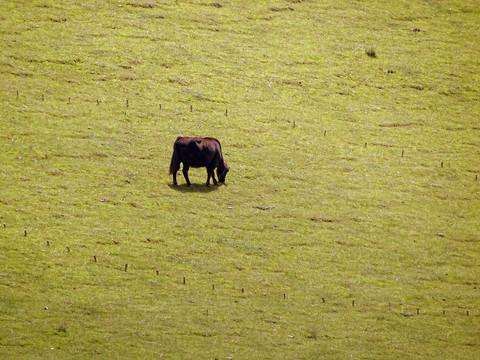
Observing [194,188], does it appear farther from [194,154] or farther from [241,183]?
[241,183]

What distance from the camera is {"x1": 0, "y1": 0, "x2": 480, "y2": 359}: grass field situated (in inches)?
845

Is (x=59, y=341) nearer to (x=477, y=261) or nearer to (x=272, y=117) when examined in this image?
(x=477, y=261)

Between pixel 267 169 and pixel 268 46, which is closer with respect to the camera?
pixel 267 169

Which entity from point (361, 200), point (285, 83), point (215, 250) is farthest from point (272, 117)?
point (215, 250)

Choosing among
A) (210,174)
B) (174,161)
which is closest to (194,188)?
(210,174)

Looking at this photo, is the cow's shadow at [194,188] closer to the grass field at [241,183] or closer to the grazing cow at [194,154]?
the grass field at [241,183]

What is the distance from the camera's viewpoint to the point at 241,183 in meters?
30.1

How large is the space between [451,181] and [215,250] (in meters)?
13.7

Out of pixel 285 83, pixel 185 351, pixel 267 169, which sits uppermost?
pixel 285 83

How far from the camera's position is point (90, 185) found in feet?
92.9

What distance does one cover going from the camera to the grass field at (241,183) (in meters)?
21.5

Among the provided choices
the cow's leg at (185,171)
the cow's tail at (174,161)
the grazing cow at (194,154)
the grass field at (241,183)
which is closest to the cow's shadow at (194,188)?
the grass field at (241,183)

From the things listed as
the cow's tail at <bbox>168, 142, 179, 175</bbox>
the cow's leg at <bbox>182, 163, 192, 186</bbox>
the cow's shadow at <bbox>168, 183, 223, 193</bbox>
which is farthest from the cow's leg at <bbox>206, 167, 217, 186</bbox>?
the cow's tail at <bbox>168, 142, 179, 175</bbox>

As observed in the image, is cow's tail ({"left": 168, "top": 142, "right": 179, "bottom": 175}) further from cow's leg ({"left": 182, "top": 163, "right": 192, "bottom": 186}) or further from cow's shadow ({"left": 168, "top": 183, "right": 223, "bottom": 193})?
cow's shadow ({"left": 168, "top": 183, "right": 223, "bottom": 193})
